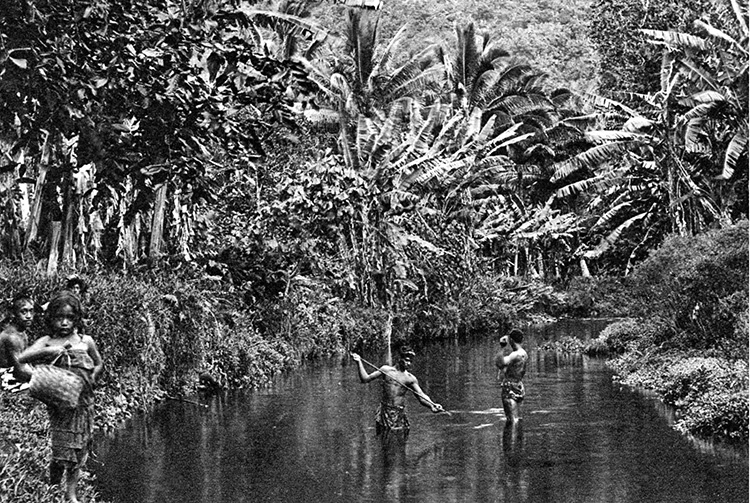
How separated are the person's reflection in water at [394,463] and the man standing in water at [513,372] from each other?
1505 mm

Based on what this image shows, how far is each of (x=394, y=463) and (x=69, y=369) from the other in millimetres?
Result: 4742

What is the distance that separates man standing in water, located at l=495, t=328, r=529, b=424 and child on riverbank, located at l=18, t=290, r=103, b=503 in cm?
674

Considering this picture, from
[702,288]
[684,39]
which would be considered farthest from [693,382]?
[684,39]

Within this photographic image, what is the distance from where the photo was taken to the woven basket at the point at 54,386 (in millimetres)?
7117

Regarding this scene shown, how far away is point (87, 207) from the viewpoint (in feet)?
48.1

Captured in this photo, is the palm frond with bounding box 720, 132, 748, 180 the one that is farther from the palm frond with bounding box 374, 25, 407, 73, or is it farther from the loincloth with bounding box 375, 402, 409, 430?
the loincloth with bounding box 375, 402, 409, 430

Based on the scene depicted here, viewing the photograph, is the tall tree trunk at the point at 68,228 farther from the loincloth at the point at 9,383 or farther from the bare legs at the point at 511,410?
the bare legs at the point at 511,410

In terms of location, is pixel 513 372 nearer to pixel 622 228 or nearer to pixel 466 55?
pixel 622 228

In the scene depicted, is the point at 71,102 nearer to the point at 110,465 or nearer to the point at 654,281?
the point at 110,465

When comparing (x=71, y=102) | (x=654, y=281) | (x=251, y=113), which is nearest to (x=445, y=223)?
(x=654, y=281)

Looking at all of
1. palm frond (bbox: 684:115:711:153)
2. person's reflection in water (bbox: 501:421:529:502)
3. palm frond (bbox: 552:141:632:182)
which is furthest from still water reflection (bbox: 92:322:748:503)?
palm frond (bbox: 552:141:632:182)

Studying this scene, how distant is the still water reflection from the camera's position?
9844 millimetres

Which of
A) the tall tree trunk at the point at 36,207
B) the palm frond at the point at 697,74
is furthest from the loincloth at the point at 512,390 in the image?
the palm frond at the point at 697,74

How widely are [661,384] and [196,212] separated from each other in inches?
326
